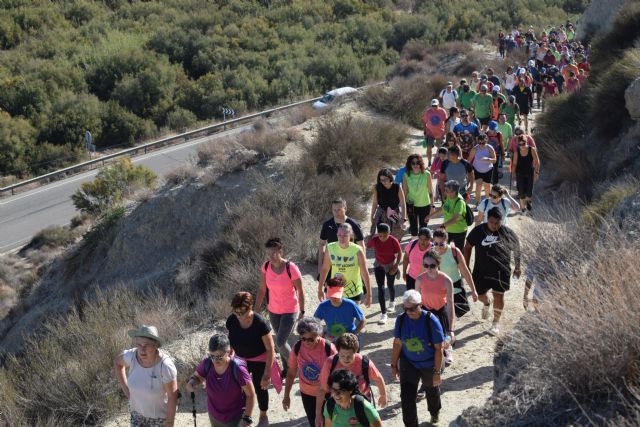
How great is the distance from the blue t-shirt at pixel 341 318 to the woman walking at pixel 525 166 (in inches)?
271

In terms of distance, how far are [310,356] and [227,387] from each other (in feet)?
2.46

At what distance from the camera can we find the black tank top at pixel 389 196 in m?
10.9

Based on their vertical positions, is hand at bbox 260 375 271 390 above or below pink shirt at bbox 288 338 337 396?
below

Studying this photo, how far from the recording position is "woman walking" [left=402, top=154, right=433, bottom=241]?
36.8ft

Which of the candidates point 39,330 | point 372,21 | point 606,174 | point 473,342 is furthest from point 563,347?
point 372,21

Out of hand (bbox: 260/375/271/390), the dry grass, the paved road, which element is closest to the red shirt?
hand (bbox: 260/375/271/390)

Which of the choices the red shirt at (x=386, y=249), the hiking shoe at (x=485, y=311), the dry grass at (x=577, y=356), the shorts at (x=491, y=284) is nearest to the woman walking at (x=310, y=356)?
the dry grass at (x=577, y=356)

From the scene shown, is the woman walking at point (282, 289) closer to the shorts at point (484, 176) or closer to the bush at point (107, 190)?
the shorts at point (484, 176)

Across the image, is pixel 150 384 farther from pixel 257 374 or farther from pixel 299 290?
pixel 299 290

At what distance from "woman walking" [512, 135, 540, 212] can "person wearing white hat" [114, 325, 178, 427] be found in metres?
8.55

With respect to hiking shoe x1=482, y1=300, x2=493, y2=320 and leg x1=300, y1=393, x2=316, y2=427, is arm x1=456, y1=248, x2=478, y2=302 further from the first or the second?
leg x1=300, y1=393, x2=316, y2=427

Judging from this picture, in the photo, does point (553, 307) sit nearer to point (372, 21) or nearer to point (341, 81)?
point (341, 81)

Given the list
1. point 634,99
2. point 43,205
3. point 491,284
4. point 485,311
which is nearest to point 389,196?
point 485,311

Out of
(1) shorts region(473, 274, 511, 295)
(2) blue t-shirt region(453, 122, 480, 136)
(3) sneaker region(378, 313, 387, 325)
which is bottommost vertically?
(3) sneaker region(378, 313, 387, 325)
